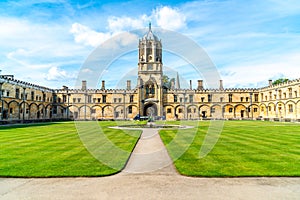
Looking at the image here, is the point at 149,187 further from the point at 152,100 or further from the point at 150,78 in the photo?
the point at 150,78

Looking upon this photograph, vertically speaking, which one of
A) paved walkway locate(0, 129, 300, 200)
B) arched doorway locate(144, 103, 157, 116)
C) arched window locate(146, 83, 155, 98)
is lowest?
paved walkway locate(0, 129, 300, 200)

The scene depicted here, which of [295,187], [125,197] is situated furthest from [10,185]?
[295,187]

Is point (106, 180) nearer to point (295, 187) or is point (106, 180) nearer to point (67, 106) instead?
point (295, 187)

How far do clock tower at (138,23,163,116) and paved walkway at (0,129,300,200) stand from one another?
43544mm

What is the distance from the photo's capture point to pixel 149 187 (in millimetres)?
6047

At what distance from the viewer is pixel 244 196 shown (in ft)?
17.7

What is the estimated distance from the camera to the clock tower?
167ft

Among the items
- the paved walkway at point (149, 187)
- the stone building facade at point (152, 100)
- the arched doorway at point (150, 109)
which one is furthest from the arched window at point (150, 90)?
the paved walkway at point (149, 187)

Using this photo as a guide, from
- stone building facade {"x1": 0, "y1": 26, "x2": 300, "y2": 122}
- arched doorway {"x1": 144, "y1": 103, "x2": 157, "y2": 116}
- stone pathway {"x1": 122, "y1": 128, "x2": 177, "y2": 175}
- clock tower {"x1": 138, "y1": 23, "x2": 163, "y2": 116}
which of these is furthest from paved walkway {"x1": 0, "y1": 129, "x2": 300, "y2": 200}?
arched doorway {"x1": 144, "y1": 103, "x2": 157, "y2": 116}

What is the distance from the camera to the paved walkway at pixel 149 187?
17.8 ft

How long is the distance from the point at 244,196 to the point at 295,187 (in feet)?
5.38

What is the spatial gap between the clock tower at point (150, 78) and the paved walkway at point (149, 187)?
43.5 m

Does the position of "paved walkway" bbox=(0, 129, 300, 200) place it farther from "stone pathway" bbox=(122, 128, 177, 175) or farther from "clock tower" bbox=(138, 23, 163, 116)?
"clock tower" bbox=(138, 23, 163, 116)

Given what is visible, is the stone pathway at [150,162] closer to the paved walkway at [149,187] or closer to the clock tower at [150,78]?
the paved walkway at [149,187]
